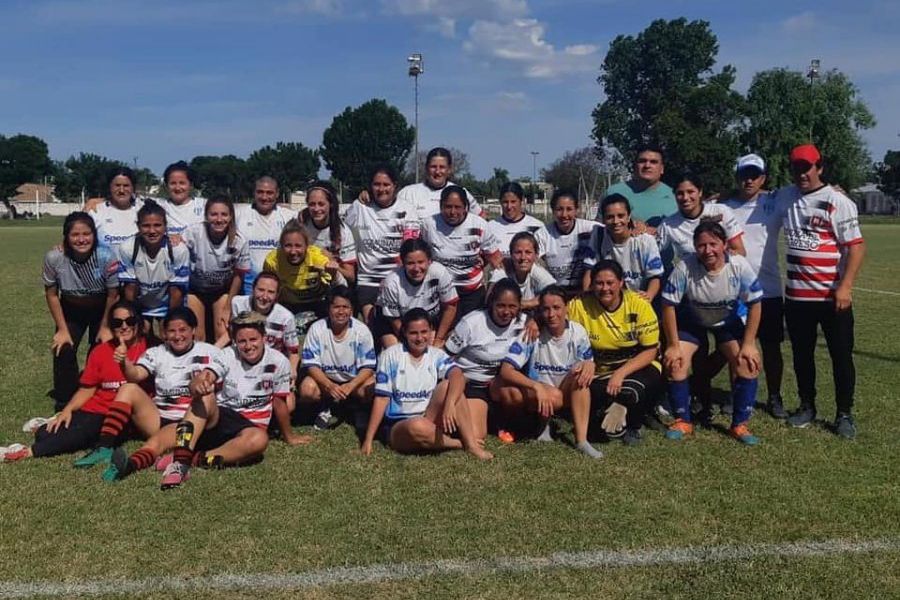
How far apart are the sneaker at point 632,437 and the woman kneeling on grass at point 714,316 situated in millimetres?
264

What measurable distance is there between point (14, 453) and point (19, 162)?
93603mm

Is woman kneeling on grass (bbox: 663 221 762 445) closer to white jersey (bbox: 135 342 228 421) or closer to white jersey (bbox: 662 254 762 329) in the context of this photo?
white jersey (bbox: 662 254 762 329)

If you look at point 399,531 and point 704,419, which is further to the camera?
point 704,419

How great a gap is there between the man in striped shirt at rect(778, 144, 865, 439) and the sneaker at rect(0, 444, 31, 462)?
18.0 ft

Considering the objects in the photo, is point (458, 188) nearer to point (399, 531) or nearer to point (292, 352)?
point (292, 352)

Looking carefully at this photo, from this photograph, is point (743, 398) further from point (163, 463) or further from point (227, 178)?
point (227, 178)

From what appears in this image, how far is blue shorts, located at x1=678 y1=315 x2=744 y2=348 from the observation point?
5938 millimetres

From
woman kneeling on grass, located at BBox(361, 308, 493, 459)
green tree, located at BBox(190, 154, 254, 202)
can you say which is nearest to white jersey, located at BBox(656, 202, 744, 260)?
woman kneeling on grass, located at BBox(361, 308, 493, 459)

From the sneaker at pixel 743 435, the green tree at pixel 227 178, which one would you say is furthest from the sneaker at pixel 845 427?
the green tree at pixel 227 178

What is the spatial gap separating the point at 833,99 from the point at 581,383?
210ft

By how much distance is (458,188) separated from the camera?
6.40 m

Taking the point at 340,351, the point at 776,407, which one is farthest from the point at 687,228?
the point at 340,351

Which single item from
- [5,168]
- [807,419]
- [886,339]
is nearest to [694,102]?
[886,339]

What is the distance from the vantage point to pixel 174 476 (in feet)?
15.6
